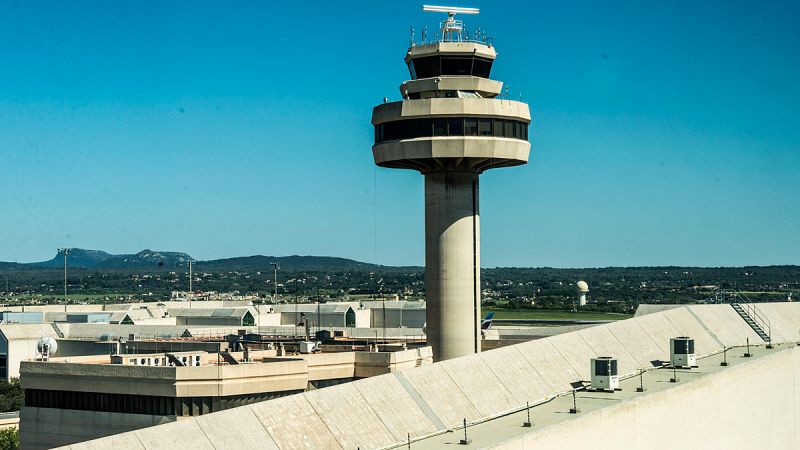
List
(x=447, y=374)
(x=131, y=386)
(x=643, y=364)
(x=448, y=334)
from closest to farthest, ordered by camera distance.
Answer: (x=447, y=374) < (x=131, y=386) < (x=643, y=364) < (x=448, y=334)

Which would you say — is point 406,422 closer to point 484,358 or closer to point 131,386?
point 484,358

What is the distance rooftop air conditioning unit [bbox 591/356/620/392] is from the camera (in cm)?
4941

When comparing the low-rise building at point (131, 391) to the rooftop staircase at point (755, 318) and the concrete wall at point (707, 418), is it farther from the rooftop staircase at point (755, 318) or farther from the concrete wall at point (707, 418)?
the rooftop staircase at point (755, 318)

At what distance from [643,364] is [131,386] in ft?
85.9

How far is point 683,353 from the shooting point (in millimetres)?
58594

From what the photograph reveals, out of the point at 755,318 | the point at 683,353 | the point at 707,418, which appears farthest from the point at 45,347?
the point at 755,318

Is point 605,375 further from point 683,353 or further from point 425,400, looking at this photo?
point 425,400

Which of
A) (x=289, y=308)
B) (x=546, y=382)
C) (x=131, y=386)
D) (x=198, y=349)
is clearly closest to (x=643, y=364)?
(x=546, y=382)

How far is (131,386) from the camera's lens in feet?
171

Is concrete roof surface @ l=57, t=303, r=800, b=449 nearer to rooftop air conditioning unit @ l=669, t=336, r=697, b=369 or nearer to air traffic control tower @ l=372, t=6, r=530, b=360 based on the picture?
rooftop air conditioning unit @ l=669, t=336, r=697, b=369

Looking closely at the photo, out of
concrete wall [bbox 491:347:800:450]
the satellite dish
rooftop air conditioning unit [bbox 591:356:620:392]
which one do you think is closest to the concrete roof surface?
rooftop air conditioning unit [bbox 591:356:620:392]

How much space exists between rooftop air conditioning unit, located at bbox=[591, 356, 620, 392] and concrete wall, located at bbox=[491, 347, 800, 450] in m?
2.09

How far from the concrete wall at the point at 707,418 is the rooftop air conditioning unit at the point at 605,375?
2.09 meters

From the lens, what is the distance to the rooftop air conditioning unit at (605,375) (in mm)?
49406
